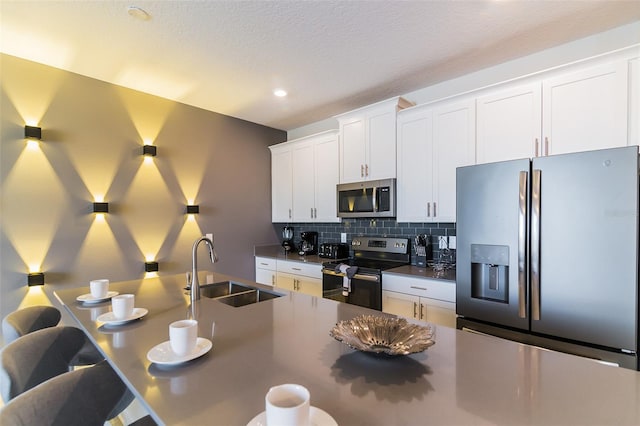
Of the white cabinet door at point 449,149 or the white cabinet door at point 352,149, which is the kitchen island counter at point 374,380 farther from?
the white cabinet door at point 352,149

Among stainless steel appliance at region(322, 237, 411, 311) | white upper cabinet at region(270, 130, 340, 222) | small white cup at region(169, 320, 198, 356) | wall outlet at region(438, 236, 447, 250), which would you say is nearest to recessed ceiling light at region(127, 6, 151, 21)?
small white cup at region(169, 320, 198, 356)

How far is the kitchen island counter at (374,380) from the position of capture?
67 cm

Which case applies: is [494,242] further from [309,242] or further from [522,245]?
[309,242]

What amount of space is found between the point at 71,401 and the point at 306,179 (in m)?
3.18

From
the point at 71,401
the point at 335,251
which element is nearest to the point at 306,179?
the point at 335,251

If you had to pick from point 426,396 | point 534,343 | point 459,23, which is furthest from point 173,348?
point 459,23

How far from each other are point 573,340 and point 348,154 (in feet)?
8.06

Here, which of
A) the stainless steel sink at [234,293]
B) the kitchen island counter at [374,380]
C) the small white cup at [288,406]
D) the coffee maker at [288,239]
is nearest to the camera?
the small white cup at [288,406]

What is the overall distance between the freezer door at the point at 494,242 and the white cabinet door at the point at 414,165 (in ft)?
2.26

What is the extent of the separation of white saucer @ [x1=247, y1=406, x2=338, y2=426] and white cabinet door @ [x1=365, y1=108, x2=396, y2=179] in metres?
2.59

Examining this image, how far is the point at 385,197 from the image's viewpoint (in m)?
3.04

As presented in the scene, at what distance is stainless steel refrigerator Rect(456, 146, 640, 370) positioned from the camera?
1.52 m

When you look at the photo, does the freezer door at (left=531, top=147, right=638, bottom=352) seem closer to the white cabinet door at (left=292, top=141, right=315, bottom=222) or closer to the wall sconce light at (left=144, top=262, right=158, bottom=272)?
the white cabinet door at (left=292, top=141, right=315, bottom=222)

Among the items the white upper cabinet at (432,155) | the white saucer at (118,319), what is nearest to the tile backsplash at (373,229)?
the white upper cabinet at (432,155)
